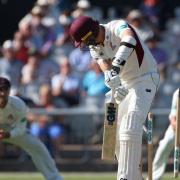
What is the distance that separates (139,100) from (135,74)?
355 mm

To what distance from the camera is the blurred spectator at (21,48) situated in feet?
56.3

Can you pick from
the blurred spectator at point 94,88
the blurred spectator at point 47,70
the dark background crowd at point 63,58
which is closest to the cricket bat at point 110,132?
the dark background crowd at point 63,58

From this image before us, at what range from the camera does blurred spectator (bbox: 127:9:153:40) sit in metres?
16.5

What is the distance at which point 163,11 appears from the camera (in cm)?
1869

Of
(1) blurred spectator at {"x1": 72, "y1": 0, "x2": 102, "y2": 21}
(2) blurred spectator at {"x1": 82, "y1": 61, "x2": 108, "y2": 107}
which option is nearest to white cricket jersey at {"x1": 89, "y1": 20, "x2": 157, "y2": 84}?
(2) blurred spectator at {"x1": 82, "y1": 61, "x2": 108, "y2": 107}

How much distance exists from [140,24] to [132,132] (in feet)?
25.8

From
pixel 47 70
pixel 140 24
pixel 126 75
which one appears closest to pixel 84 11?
pixel 140 24

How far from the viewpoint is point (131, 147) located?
923 centimetres

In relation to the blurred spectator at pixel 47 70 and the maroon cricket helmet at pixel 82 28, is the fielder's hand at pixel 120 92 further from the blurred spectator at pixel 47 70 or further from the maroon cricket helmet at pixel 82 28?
the blurred spectator at pixel 47 70

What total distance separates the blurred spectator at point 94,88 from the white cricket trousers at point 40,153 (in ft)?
13.7

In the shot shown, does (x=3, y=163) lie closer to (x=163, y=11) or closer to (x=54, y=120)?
(x=54, y=120)

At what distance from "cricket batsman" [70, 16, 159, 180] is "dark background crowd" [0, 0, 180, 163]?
5549 millimetres

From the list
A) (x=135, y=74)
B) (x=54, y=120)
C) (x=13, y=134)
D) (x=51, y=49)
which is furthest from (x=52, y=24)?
(x=135, y=74)

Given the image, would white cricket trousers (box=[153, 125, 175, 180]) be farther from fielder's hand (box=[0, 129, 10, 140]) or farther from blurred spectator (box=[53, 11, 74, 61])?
blurred spectator (box=[53, 11, 74, 61])
